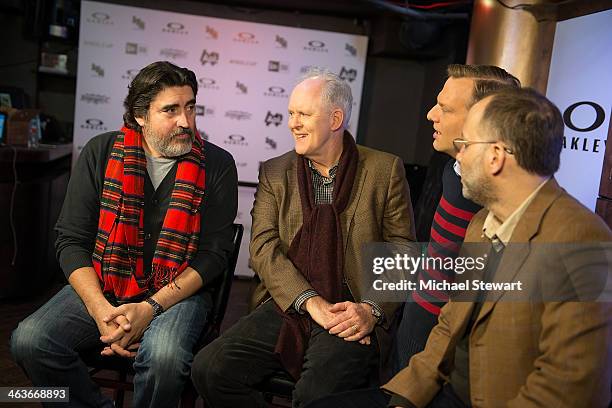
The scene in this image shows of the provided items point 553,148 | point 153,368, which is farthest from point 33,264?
point 553,148

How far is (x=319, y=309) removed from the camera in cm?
241

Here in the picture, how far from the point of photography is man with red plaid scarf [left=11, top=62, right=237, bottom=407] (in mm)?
2311

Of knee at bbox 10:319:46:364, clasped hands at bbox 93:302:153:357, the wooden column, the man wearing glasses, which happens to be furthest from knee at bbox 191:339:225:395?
the wooden column

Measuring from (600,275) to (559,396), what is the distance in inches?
11.4

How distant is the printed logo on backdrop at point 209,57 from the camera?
19.4ft

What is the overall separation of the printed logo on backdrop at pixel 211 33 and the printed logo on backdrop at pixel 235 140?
86cm

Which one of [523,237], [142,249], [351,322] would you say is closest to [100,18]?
[142,249]

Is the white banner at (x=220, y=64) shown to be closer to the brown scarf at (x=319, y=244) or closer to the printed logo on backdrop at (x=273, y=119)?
the printed logo on backdrop at (x=273, y=119)

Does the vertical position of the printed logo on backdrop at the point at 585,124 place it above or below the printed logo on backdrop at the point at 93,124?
above

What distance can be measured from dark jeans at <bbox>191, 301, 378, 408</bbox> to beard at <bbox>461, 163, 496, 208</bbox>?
0.79m

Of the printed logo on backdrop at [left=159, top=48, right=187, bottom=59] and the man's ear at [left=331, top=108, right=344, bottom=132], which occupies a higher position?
the printed logo on backdrop at [left=159, top=48, right=187, bottom=59]

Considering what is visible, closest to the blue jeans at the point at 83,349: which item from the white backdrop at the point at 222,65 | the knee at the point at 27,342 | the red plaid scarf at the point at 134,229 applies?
the knee at the point at 27,342

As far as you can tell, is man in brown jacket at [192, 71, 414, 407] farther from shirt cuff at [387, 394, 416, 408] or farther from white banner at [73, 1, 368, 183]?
white banner at [73, 1, 368, 183]

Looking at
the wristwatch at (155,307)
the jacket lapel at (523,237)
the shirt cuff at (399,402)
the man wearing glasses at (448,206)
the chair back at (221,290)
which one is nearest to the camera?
the jacket lapel at (523,237)
